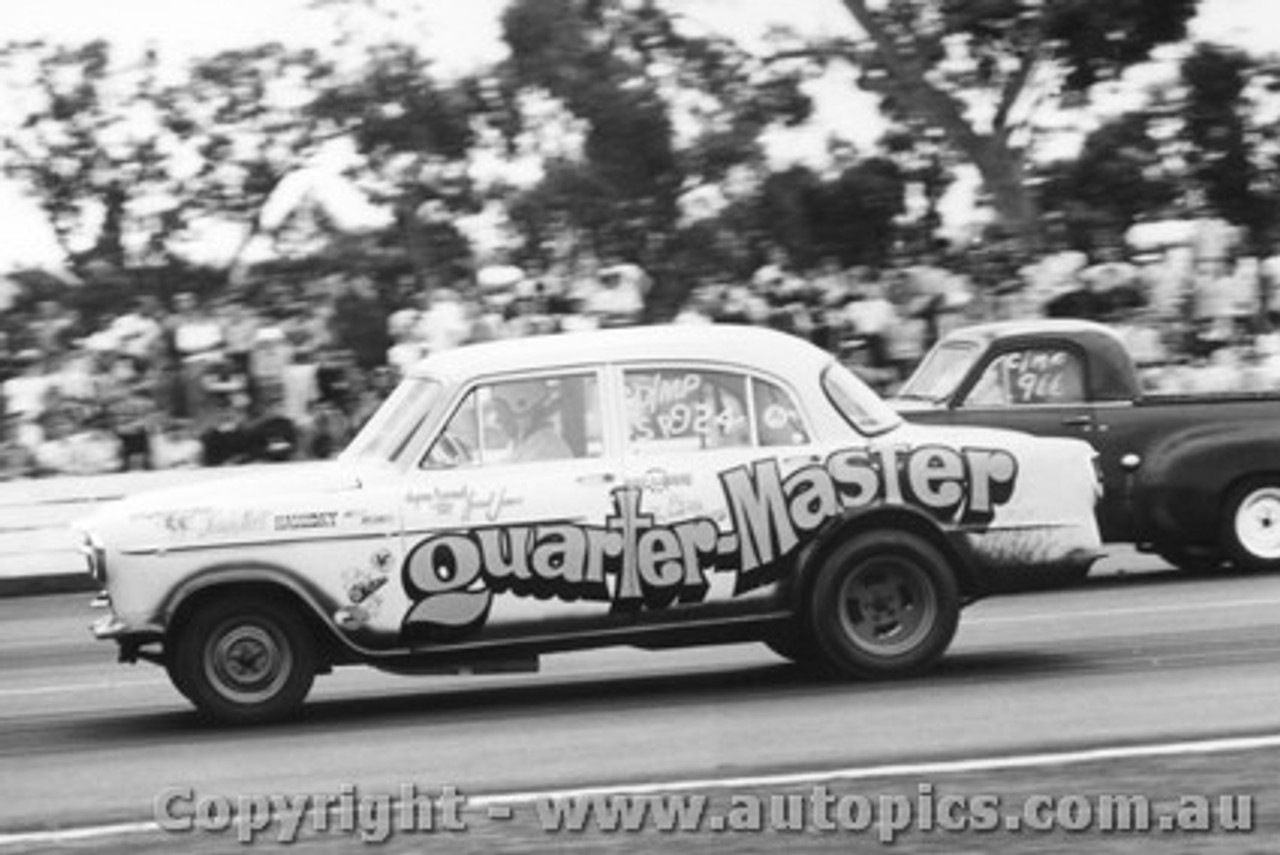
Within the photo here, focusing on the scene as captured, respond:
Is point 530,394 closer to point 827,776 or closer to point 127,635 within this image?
point 127,635

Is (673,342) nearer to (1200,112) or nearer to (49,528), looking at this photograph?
(49,528)

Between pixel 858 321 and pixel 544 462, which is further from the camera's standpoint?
pixel 858 321

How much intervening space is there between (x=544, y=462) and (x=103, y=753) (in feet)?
7.35

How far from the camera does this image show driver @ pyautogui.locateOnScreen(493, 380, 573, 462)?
12125 mm

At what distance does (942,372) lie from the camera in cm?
1773

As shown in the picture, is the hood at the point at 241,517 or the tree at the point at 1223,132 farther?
the tree at the point at 1223,132

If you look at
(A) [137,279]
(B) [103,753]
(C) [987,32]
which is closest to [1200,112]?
(C) [987,32]

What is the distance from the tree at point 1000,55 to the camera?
2439cm

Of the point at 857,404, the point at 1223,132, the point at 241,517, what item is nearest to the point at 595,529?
the point at 857,404

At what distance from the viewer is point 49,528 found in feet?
71.2

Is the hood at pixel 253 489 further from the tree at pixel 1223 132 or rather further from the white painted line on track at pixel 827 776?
the tree at pixel 1223 132

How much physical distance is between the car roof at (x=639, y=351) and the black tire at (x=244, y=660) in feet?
4.37

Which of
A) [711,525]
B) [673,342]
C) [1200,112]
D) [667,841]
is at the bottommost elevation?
[667,841]
